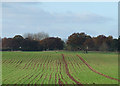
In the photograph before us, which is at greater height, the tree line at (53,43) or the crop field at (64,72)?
the tree line at (53,43)

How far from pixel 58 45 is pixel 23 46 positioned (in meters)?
16.9

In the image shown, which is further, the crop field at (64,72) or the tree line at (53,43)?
the tree line at (53,43)

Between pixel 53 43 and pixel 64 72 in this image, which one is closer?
pixel 64 72

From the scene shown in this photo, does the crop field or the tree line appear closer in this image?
the crop field

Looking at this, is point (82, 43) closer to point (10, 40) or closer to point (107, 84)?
point (10, 40)

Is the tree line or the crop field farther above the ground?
the tree line

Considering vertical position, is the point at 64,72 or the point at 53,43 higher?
the point at 53,43

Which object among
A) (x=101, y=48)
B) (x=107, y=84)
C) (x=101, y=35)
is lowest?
(x=107, y=84)

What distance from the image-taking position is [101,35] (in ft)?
316

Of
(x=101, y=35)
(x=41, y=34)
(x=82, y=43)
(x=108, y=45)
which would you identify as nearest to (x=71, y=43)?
(x=82, y=43)

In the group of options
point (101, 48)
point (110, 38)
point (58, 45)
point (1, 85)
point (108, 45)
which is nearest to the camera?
point (1, 85)

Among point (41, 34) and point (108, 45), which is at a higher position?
point (41, 34)

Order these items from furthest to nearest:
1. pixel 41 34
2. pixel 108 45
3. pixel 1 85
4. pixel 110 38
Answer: pixel 41 34 → pixel 110 38 → pixel 108 45 → pixel 1 85

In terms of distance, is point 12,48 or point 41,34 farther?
point 41,34
